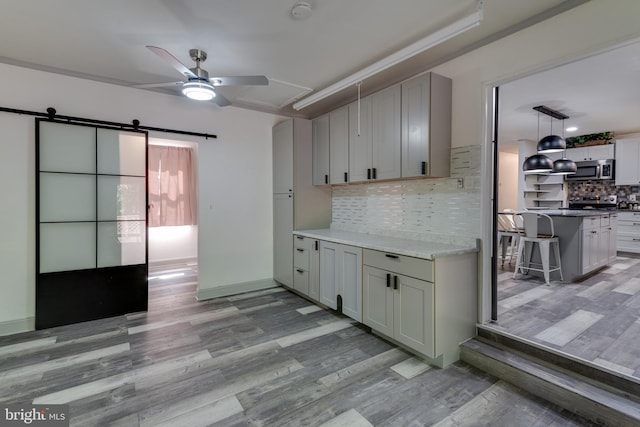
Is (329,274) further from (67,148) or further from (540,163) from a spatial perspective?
(540,163)

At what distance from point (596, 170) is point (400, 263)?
6.48 m

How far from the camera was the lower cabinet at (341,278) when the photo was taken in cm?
296

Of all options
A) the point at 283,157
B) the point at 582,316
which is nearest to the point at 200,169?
the point at 283,157

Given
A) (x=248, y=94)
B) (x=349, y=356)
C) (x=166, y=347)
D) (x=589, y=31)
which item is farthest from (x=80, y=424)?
(x=589, y=31)

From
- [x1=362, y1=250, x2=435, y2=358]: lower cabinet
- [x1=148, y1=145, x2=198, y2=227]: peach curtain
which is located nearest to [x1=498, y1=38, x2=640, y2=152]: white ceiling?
[x1=362, y1=250, x2=435, y2=358]: lower cabinet

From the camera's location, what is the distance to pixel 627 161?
600cm

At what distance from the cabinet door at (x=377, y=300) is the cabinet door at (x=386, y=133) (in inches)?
38.4

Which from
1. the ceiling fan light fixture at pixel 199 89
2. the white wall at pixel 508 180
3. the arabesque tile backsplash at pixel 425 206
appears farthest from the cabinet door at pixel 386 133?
the white wall at pixel 508 180

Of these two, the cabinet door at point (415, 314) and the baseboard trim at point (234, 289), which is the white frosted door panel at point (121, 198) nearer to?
the baseboard trim at point (234, 289)

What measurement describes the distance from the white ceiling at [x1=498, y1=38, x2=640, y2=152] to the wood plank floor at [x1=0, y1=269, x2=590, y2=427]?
99.9 inches

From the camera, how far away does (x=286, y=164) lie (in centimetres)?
413

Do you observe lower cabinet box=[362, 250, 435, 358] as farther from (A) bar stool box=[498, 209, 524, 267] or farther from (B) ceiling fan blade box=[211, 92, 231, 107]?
(A) bar stool box=[498, 209, 524, 267]

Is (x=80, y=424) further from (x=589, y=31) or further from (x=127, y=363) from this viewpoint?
(x=589, y=31)

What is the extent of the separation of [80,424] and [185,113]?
3242 millimetres
